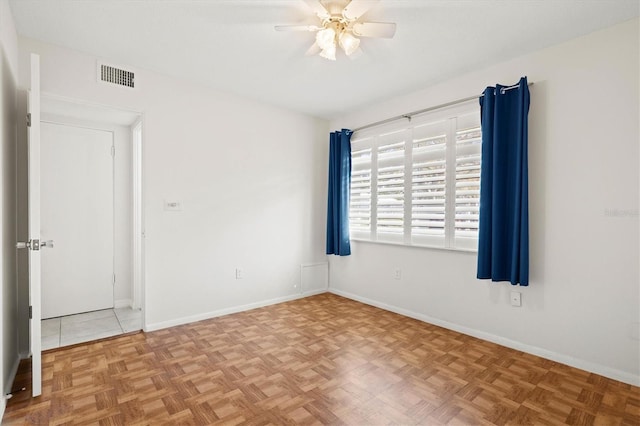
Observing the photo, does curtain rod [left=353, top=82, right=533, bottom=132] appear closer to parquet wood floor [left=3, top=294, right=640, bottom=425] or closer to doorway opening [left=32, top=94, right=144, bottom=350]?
parquet wood floor [left=3, top=294, right=640, bottom=425]

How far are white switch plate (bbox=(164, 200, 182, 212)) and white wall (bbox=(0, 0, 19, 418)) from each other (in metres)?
1.16

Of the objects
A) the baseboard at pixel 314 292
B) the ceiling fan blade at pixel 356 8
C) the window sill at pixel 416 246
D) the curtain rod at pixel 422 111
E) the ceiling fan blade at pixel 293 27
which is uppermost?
the ceiling fan blade at pixel 356 8

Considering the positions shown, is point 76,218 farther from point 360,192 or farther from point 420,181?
point 420,181

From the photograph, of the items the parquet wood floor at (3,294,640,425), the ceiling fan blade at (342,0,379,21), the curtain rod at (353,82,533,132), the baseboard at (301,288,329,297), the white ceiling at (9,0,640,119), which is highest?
the white ceiling at (9,0,640,119)

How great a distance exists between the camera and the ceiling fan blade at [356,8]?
2.11 metres

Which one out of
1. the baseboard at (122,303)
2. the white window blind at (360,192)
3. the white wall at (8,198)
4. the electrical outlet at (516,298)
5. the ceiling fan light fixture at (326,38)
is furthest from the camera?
the white window blind at (360,192)

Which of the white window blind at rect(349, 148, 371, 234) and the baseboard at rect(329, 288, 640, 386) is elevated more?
the white window blind at rect(349, 148, 371, 234)

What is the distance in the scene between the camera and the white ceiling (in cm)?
220

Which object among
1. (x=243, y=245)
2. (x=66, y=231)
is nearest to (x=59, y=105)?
(x=66, y=231)

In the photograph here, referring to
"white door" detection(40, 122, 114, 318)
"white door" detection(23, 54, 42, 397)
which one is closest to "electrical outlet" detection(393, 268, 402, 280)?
"white door" detection(23, 54, 42, 397)

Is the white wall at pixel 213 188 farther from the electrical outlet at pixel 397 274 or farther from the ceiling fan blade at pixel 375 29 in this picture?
the ceiling fan blade at pixel 375 29

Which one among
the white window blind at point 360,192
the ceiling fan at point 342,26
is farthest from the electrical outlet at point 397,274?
the ceiling fan at point 342,26

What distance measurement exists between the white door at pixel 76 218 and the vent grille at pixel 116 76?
1205 mm

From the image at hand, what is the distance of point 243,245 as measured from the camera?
3.95m
